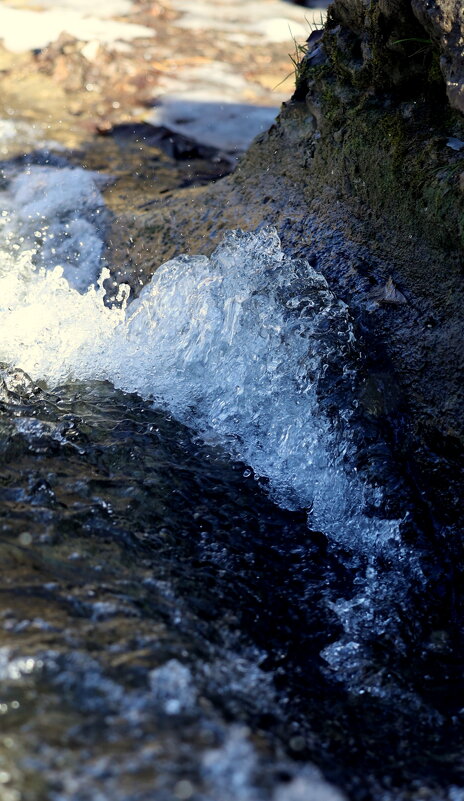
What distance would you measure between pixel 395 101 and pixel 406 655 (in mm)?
2043

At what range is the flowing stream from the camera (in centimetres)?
169

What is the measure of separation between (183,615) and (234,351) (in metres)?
1.34

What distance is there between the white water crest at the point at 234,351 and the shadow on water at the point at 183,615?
153 millimetres

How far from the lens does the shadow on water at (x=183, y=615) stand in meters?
1.75

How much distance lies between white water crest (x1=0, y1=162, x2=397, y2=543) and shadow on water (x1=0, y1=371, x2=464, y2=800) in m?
0.15

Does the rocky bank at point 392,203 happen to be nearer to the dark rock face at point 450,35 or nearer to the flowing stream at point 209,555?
the dark rock face at point 450,35

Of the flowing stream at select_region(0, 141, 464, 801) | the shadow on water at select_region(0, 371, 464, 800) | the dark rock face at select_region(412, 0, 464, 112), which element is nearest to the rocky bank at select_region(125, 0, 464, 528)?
the dark rock face at select_region(412, 0, 464, 112)

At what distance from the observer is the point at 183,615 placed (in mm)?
2092

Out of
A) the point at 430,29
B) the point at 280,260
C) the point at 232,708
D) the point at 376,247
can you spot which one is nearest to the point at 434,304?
the point at 376,247

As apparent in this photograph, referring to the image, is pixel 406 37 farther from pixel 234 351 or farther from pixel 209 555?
pixel 209 555

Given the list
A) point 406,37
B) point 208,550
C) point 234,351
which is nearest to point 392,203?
point 406,37

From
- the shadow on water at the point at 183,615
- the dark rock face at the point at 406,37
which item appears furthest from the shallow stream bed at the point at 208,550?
the dark rock face at the point at 406,37

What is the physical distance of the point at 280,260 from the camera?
3.24m

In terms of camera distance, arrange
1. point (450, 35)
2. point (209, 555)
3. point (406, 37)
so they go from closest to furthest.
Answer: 1. point (209, 555)
2. point (450, 35)
3. point (406, 37)
